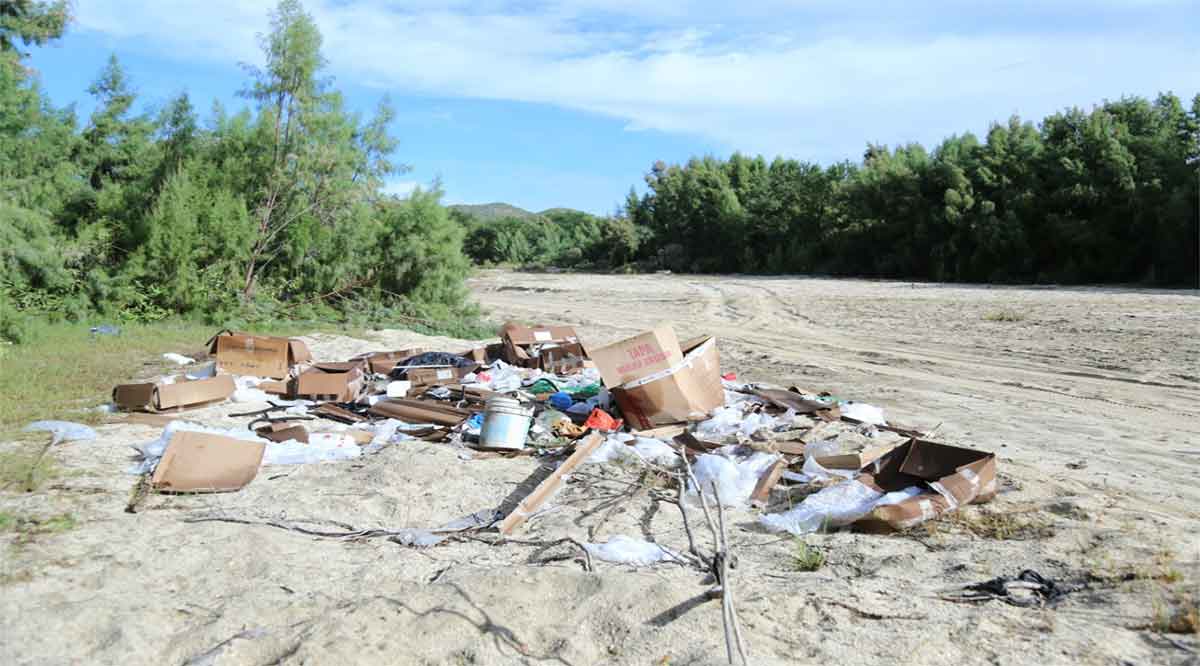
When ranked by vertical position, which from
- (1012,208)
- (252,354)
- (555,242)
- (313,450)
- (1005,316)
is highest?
(1012,208)

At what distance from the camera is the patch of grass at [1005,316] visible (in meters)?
13.1

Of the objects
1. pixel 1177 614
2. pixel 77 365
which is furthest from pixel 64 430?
pixel 1177 614

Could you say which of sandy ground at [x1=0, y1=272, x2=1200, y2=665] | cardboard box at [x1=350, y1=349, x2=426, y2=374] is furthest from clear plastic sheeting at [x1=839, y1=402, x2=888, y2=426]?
cardboard box at [x1=350, y1=349, x2=426, y2=374]

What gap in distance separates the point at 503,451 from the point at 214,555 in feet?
7.39

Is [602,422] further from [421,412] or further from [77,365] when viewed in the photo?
[77,365]

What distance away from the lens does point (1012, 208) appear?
23281 millimetres

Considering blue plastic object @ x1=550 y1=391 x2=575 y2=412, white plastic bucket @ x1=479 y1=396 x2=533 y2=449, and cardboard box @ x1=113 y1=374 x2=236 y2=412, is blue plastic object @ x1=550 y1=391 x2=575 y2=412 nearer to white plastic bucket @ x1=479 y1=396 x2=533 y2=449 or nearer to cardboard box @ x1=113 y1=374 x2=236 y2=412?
white plastic bucket @ x1=479 y1=396 x2=533 y2=449

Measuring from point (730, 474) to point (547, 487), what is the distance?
103 cm

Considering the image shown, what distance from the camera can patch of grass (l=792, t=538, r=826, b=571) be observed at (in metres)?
3.48

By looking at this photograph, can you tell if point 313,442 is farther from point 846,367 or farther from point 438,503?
point 846,367

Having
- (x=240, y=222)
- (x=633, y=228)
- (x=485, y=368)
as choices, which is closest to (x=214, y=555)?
(x=485, y=368)

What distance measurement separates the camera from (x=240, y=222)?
1260 cm

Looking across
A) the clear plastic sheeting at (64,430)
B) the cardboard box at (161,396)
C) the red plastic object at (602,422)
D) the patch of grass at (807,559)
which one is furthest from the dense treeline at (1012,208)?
the clear plastic sheeting at (64,430)

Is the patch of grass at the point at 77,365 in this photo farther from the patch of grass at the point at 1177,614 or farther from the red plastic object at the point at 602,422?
the patch of grass at the point at 1177,614
